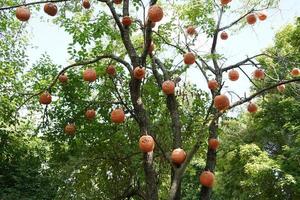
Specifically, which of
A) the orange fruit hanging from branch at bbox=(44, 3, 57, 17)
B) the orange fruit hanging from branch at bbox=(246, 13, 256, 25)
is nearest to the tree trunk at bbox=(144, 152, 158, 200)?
the orange fruit hanging from branch at bbox=(44, 3, 57, 17)

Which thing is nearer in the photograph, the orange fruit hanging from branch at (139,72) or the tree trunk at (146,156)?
the tree trunk at (146,156)

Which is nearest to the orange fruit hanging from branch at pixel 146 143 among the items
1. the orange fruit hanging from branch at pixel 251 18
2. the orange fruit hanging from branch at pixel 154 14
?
the orange fruit hanging from branch at pixel 154 14

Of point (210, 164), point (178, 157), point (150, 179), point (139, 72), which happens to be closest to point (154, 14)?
point (139, 72)

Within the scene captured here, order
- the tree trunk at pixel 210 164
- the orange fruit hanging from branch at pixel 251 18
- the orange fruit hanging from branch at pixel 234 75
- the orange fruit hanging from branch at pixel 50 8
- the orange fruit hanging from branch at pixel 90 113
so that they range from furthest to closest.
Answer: the orange fruit hanging from branch at pixel 251 18
the orange fruit hanging from branch at pixel 234 75
the orange fruit hanging from branch at pixel 90 113
the tree trunk at pixel 210 164
the orange fruit hanging from branch at pixel 50 8

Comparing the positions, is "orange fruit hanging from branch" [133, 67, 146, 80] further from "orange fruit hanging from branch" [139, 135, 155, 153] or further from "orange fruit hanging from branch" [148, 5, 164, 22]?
"orange fruit hanging from branch" [139, 135, 155, 153]

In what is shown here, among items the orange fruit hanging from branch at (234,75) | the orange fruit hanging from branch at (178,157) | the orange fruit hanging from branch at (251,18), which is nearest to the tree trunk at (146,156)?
the orange fruit hanging from branch at (178,157)

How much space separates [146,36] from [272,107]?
46.2 ft

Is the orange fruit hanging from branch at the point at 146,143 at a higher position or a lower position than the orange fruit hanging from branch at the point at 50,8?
lower

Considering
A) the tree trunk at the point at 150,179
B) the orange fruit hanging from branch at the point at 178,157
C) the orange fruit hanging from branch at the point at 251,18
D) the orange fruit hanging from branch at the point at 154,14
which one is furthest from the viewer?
the orange fruit hanging from branch at the point at 251,18

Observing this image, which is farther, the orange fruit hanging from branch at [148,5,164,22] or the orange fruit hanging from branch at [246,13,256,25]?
the orange fruit hanging from branch at [246,13,256,25]

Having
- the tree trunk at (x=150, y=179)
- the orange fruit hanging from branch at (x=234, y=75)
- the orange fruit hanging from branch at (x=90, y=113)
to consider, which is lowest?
the tree trunk at (x=150, y=179)

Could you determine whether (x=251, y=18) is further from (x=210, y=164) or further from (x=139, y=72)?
(x=139, y=72)

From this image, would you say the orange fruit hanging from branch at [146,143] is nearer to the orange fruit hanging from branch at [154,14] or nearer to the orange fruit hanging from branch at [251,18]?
the orange fruit hanging from branch at [154,14]

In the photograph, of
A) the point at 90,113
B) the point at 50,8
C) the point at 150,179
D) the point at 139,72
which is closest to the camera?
the point at 150,179
